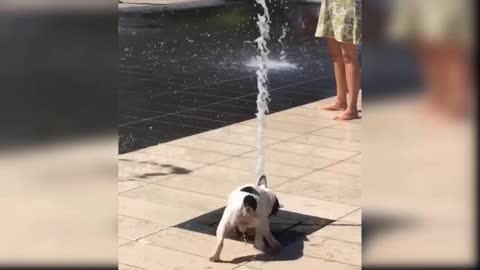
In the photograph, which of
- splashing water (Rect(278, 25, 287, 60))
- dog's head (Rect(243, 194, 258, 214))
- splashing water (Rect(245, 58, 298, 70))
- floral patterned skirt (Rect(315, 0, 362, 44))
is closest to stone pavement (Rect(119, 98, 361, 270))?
dog's head (Rect(243, 194, 258, 214))

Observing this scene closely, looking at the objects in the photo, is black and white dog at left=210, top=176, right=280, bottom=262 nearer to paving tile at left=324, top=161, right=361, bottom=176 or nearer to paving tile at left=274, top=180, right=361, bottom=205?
paving tile at left=274, top=180, right=361, bottom=205

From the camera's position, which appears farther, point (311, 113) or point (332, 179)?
point (311, 113)

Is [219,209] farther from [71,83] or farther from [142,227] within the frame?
[71,83]

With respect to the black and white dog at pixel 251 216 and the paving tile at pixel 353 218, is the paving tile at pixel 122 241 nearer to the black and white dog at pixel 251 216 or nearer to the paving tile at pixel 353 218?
the black and white dog at pixel 251 216

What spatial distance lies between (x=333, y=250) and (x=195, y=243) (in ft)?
1.98

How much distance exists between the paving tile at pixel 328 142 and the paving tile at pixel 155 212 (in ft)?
5.44

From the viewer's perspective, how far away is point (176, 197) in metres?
4.18

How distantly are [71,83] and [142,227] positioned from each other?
89.3 inches

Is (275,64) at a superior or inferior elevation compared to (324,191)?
superior

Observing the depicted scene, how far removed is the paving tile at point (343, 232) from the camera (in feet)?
11.6

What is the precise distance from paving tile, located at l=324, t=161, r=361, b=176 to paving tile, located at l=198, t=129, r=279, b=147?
0.71 meters

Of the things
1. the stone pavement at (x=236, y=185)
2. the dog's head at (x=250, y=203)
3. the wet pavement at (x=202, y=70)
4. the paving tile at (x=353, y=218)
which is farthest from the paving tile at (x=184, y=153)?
the dog's head at (x=250, y=203)

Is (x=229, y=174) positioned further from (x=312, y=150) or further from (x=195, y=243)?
(x=195, y=243)

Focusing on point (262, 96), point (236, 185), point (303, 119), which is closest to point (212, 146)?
point (236, 185)
